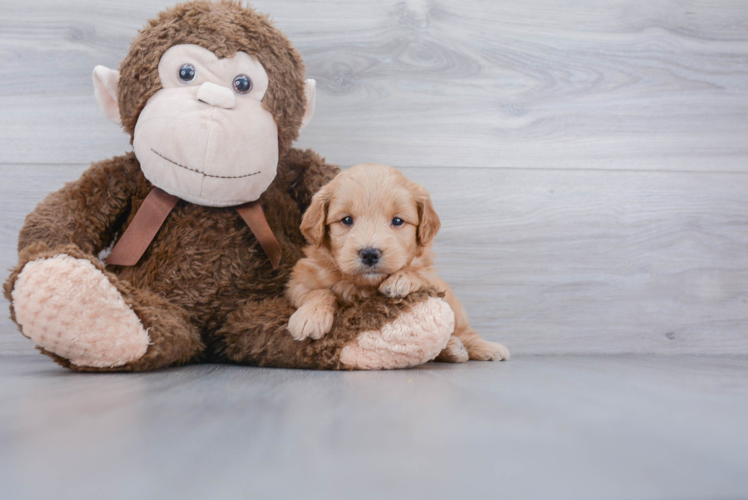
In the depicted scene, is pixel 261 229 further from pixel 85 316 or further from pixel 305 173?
pixel 85 316

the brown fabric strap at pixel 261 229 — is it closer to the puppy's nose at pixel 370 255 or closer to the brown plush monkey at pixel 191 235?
the brown plush monkey at pixel 191 235

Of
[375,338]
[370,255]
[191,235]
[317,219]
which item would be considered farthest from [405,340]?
[191,235]

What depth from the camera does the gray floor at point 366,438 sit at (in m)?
0.46

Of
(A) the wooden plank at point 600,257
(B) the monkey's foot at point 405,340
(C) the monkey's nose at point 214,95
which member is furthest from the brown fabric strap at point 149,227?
(A) the wooden plank at point 600,257

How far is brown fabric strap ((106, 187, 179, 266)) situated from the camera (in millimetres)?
1087

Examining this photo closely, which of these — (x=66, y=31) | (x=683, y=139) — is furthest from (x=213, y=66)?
(x=683, y=139)

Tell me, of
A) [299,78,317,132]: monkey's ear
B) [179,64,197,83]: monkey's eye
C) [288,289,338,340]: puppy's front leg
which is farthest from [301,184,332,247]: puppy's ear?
[179,64,197,83]: monkey's eye

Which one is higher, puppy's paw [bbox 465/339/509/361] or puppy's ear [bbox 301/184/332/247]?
puppy's ear [bbox 301/184/332/247]

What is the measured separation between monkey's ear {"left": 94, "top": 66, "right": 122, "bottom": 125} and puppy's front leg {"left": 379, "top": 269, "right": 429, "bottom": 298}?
2.38 ft

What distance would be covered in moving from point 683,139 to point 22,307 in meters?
1.80

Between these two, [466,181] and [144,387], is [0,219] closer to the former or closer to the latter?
[144,387]

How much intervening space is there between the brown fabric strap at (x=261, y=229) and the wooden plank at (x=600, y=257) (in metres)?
0.57

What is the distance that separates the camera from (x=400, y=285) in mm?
994

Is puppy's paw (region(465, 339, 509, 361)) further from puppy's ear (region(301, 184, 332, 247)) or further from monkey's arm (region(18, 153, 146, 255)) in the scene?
monkey's arm (region(18, 153, 146, 255))
